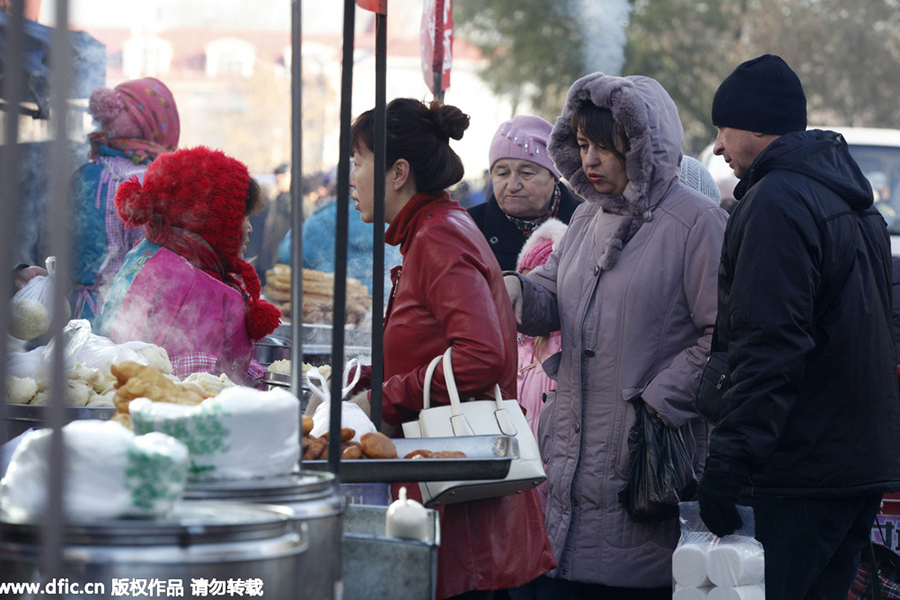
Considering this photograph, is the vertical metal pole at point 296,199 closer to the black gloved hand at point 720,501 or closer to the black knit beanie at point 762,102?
the black gloved hand at point 720,501

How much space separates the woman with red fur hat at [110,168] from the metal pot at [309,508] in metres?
3.43

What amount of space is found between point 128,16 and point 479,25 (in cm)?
1006

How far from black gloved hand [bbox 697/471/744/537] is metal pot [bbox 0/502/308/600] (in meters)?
1.56

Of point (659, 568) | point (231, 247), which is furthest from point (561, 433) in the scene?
point (231, 247)

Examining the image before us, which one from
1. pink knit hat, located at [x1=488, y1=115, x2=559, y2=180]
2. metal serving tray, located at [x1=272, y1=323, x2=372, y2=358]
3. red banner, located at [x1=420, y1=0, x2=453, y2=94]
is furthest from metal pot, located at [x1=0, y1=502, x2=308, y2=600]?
red banner, located at [x1=420, y1=0, x2=453, y2=94]

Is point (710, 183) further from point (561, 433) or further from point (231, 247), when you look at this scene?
point (231, 247)

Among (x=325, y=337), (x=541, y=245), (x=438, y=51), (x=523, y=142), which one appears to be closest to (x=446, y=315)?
(x=541, y=245)

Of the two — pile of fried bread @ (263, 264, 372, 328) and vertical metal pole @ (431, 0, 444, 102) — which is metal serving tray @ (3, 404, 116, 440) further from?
vertical metal pole @ (431, 0, 444, 102)

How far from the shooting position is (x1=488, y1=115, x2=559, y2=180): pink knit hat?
4.64 meters

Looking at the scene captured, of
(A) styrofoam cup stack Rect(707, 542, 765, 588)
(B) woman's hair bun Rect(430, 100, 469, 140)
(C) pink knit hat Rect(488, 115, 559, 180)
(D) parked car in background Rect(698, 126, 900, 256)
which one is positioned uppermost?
(D) parked car in background Rect(698, 126, 900, 256)

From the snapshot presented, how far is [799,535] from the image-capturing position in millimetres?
2742

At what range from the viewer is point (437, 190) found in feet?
9.75

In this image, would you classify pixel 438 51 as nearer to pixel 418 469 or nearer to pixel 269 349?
pixel 269 349

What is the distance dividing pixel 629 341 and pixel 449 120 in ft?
2.71
